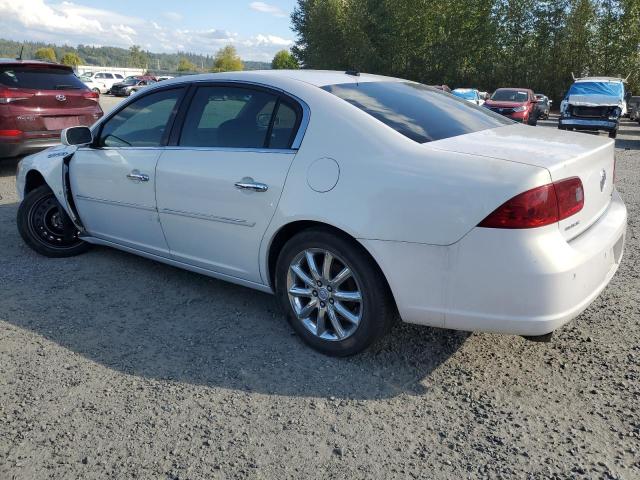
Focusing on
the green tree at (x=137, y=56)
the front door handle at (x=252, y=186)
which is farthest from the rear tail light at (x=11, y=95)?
the green tree at (x=137, y=56)

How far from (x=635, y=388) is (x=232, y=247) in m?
2.41

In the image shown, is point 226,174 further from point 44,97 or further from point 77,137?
point 44,97

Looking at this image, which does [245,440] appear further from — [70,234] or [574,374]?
[70,234]

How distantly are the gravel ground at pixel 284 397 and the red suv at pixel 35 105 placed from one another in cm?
486

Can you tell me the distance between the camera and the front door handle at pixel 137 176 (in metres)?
3.96

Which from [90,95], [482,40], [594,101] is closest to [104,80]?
[482,40]

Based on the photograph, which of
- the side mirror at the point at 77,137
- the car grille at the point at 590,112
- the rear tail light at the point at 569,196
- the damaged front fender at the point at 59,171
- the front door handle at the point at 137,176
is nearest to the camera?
the rear tail light at the point at 569,196

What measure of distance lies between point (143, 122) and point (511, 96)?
22.0 metres

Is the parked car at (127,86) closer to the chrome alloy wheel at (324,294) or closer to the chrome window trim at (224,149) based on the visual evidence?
the chrome window trim at (224,149)

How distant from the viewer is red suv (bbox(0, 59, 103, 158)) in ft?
26.2

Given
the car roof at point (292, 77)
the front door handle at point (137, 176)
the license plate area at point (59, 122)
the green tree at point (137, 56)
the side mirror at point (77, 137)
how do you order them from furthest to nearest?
the green tree at point (137, 56), the license plate area at point (59, 122), the side mirror at point (77, 137), the front door handle at point (137, 176), the car roof at point (292, 77)

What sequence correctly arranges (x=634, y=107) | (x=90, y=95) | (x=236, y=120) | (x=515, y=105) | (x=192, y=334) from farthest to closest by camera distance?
(x=634, y=107), (x=515, y=105), (x=90, y=95), (x=236, y=120), (x=192, y=334)

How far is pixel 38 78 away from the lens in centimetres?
840

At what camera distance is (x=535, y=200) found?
2.52 meters
